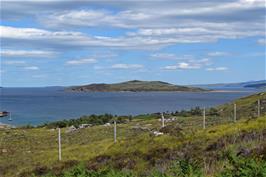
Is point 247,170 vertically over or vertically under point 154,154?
over

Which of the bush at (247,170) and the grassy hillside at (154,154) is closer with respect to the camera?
the bush at (247,170)

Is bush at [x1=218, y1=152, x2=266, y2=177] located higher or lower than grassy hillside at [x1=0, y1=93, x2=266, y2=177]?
higher

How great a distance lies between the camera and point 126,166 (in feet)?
57.5

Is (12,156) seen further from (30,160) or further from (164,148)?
(164,148)

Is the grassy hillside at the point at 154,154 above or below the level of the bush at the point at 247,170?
below

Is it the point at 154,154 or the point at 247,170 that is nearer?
the point at 247,170

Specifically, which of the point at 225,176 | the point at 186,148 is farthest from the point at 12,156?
the point at 225,176

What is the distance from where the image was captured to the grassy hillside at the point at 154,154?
1116cm

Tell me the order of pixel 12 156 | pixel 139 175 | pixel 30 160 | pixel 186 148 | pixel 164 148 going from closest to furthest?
1. pixel 139 175
2. pixel 186 148
3. pixel 164 148
4. pixel 30 160
5. pixel 12 156

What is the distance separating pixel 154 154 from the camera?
65.5 feet

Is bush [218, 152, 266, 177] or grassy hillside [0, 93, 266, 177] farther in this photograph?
grassy hillside [0, 93, 266, 177]

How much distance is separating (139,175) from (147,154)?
286 inches

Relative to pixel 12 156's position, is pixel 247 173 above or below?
above

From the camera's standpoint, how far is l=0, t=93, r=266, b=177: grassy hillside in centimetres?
1116
